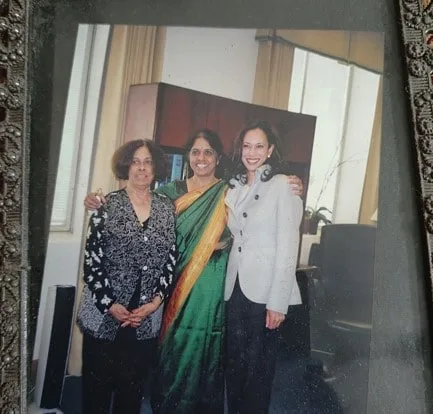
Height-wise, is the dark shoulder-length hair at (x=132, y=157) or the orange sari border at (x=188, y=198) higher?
the dark shoulder-length hair at (x=132, y=157)

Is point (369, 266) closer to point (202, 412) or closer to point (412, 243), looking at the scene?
point (412, 243)

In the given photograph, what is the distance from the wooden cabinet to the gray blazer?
0.21ft

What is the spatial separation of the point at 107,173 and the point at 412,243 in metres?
0.40

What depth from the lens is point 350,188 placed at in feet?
2.06

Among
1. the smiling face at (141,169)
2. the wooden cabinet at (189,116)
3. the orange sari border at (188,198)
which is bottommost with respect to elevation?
the orange sari border at (188,198)

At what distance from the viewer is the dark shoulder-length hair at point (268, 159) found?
638 mm

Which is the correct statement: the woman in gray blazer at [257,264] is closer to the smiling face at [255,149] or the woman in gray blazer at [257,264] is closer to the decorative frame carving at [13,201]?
the smiling face at [255,149]

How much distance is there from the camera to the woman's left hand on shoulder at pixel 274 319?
0.63 m

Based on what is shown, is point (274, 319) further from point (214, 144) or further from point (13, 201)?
point (13, 201)

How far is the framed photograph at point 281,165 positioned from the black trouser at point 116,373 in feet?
0.05

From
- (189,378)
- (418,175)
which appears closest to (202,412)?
(189,378)

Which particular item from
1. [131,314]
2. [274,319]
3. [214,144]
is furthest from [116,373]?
[214,144]

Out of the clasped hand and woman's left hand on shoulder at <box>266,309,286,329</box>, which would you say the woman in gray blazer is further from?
the clasped hand

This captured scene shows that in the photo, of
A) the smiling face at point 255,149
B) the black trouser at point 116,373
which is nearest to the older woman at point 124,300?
the black trouser at point 116,373
